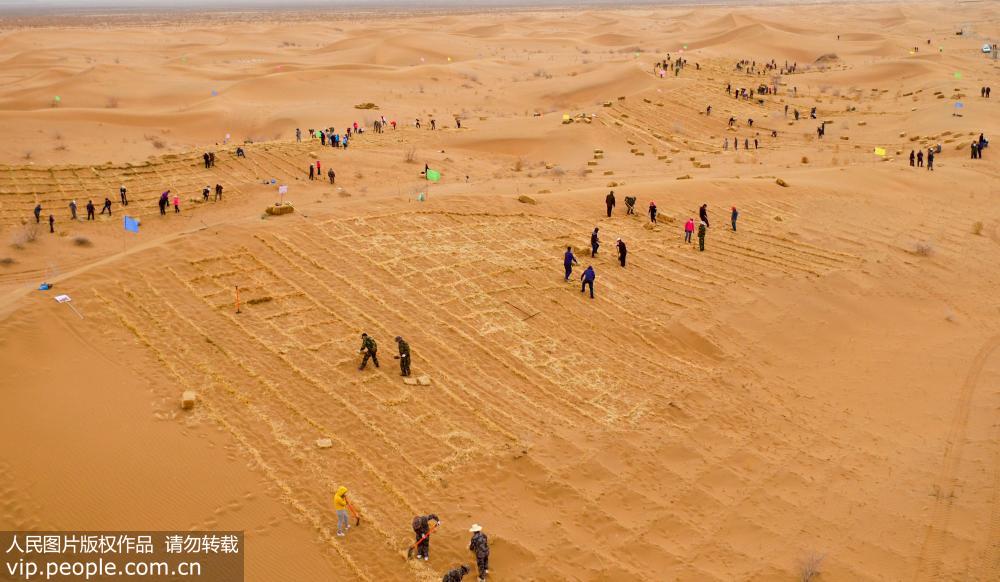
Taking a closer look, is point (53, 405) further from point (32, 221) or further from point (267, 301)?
point (32, 221)

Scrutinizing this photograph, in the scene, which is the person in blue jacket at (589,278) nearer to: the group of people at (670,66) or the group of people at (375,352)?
the group of people at (375,352)

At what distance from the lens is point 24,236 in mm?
22594

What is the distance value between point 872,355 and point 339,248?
1374 centimetres

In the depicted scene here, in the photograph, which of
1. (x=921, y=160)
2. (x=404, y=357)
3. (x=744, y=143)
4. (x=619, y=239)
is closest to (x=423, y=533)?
(x=404, y=357)

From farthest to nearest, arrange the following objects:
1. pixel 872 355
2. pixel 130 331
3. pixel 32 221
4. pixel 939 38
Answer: pixel 939 38 < pixel 32 221 < pixel 872 355 < pixel 130 331

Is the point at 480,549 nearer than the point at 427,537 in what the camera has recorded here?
Yes

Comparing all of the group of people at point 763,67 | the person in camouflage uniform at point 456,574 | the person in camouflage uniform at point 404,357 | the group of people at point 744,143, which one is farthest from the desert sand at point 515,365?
the group of people at point 763,67

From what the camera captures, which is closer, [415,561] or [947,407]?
[415,561]

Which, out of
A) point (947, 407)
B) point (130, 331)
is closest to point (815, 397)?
point (947, 407)

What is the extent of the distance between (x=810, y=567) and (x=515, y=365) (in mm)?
6881

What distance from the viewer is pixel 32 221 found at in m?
24.1

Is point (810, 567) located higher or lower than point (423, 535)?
lower

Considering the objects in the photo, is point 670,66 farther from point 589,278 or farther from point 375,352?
point 375,352

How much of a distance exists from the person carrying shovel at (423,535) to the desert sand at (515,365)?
18 cm
